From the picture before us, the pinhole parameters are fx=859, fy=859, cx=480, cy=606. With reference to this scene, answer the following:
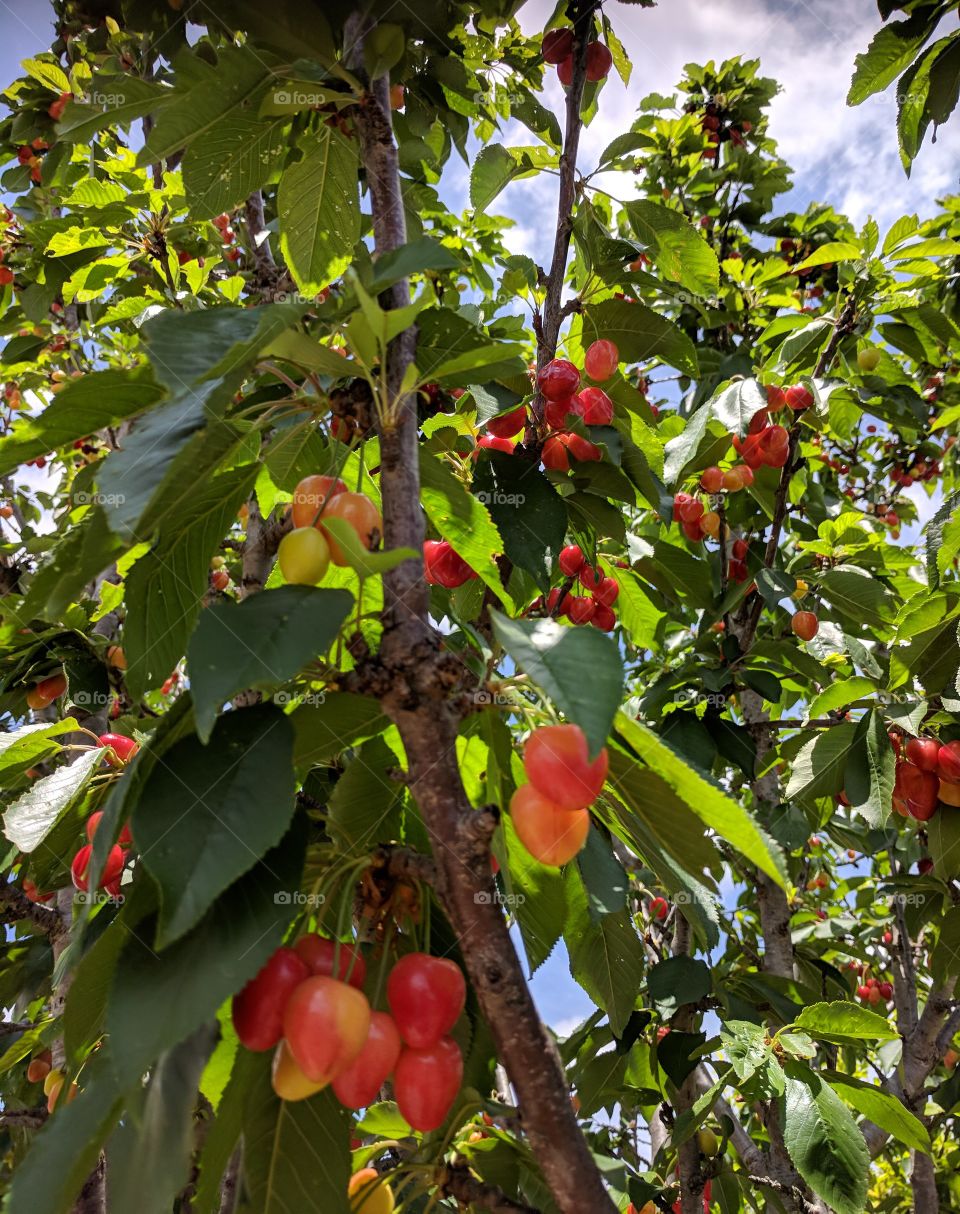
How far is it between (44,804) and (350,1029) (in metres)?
0.77

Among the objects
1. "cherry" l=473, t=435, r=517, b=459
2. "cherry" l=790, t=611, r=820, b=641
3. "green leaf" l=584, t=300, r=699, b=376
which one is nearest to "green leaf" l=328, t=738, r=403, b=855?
"cherry" l=473, t=435, r=517, b=459

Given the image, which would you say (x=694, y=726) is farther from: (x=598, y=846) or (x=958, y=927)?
(x=598, y=846)

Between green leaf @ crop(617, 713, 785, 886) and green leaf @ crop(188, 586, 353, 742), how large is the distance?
301mm

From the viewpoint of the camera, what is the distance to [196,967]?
2.39ft

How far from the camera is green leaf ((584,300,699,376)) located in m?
1.87

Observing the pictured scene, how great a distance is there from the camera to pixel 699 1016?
8.46 feet

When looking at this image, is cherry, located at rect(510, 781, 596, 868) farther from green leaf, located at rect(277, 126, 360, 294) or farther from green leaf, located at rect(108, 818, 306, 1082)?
green leaf, located at rect(277, 126, 360, 294)

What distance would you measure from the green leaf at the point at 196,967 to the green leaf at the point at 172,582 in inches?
13.8

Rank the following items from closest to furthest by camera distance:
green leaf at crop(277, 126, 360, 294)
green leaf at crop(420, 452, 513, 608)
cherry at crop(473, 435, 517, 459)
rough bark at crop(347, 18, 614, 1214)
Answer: rough bark at crop(347, 18, 614, 1214), green leaf at crop(420, 452, 513, 608), green leaf at crop(277, 126, 360, 294), cherry at crop(473, 435, 517, 459)

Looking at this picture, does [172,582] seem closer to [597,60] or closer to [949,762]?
[597,60]

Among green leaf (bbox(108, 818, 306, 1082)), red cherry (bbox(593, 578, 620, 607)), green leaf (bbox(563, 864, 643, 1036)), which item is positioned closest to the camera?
green leaf (bbox(108, 818, 306, 1082))

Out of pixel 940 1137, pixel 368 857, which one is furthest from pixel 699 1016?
pixel 940 1137

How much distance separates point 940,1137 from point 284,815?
Result: 5.18m

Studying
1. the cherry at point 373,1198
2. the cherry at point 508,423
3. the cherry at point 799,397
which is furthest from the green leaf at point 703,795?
the cherry at point 799,397
